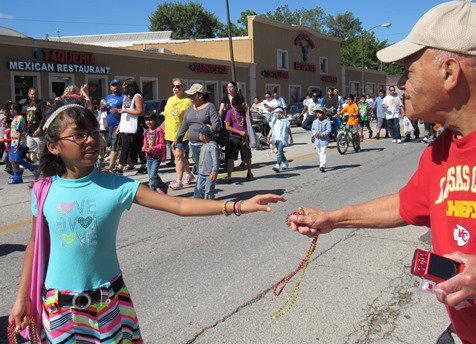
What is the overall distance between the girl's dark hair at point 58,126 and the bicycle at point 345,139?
513 inches

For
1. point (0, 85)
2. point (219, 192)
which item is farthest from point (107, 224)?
point (0, 85)

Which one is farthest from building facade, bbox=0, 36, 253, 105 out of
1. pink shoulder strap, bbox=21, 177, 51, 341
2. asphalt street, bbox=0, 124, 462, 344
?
pink shoulder strap, bbox=21, 177, 51, 341

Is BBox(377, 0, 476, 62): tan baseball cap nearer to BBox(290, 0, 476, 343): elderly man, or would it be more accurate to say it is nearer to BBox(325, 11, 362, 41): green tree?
BBox(290, 0, 476, 343): elderly man

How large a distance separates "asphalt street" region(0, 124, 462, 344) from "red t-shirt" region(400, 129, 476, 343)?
1903 millimetres

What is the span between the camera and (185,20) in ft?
285

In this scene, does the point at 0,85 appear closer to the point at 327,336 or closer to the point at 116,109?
the point at 116,109

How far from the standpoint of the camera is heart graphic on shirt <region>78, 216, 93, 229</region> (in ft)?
7.78

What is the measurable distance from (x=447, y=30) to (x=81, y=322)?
1924 mm

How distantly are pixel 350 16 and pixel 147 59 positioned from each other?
94.6m

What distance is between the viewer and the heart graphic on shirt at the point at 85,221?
237 cm

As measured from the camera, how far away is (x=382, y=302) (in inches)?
162

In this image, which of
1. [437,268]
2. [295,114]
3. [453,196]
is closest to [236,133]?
[453,196]

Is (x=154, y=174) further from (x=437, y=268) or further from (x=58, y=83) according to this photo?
(x=58, y=83)

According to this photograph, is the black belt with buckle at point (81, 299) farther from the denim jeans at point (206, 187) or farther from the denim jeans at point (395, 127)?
the denim jeans at point (395, 127)
